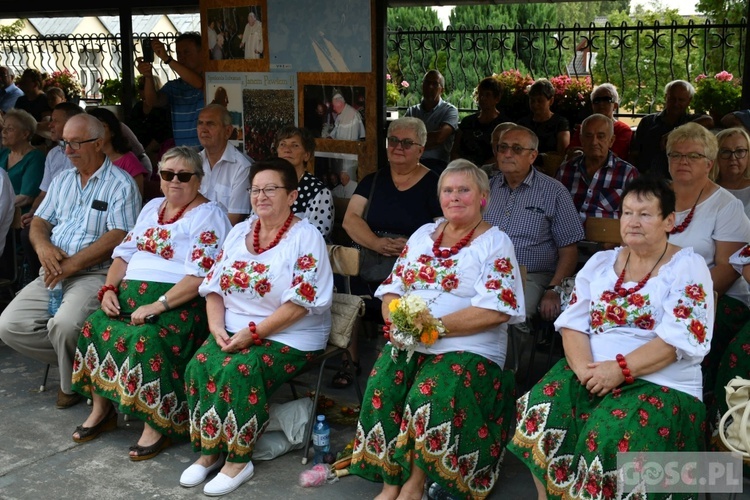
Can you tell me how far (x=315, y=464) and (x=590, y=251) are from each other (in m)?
2.14

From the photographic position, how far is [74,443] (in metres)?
4.62

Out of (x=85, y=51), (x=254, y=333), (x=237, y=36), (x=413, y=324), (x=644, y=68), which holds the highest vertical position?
(x=85, y=51)

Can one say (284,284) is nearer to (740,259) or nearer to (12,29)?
(740,259)

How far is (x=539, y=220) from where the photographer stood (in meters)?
5.00

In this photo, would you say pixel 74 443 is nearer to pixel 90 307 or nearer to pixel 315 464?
pixel 90 307

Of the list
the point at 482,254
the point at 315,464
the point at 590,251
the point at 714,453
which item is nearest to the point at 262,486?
the point at 315,464

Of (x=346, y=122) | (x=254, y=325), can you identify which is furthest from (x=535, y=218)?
(x=254, y=325)

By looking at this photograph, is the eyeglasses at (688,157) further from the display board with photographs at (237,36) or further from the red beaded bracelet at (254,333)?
the display board with photographs at (237,36)

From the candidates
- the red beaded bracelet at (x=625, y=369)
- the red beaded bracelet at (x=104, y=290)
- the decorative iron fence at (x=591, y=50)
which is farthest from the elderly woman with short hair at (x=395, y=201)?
the decorative iron fence at (x=591, y=50)

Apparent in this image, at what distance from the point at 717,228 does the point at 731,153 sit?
2.25 feet

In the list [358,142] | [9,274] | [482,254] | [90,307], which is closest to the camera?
[482,254]

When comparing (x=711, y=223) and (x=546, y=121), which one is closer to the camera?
(x=711, y=223)

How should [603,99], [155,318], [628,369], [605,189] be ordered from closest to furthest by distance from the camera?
1. [628,369]
2. [155,318]
3. [605,189]
4. [603,99]

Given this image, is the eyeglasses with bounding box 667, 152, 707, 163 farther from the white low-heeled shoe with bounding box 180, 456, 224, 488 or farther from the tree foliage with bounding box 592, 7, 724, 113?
the tree foliage with bounding box 592, 7, 724, 113
